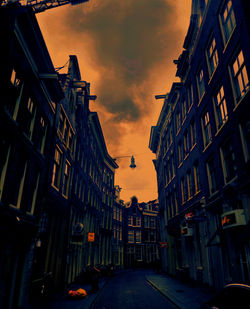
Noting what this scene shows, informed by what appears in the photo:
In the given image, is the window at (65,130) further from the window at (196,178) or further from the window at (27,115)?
the window at (196,178)

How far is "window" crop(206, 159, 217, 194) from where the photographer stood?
15.4m

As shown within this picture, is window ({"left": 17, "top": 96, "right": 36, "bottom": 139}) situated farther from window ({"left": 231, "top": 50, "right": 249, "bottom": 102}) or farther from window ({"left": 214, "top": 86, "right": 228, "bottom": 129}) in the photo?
window ({"left": 214, "top": 86, "right": 228, "bottom": 129})

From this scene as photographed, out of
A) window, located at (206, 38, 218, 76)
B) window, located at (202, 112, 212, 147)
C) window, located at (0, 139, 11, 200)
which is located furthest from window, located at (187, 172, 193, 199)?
window, located at (0, 139, 11, 200)

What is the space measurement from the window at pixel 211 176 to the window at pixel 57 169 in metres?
11.0

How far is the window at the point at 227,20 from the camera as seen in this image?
12.6m

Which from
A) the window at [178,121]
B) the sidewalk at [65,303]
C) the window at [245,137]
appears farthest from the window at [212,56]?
the sidewalk at [65,303]

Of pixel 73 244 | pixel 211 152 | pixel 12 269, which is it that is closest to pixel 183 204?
pixel 211 152

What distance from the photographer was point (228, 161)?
13086 millimetres

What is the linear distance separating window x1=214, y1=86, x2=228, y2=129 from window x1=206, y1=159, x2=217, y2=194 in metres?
2.85

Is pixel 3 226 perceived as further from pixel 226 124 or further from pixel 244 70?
pixel 244 70

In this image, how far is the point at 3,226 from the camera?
913 cm

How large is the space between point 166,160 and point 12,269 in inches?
889

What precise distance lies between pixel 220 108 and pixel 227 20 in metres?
4.95

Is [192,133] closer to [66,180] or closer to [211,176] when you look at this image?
[211,176]
